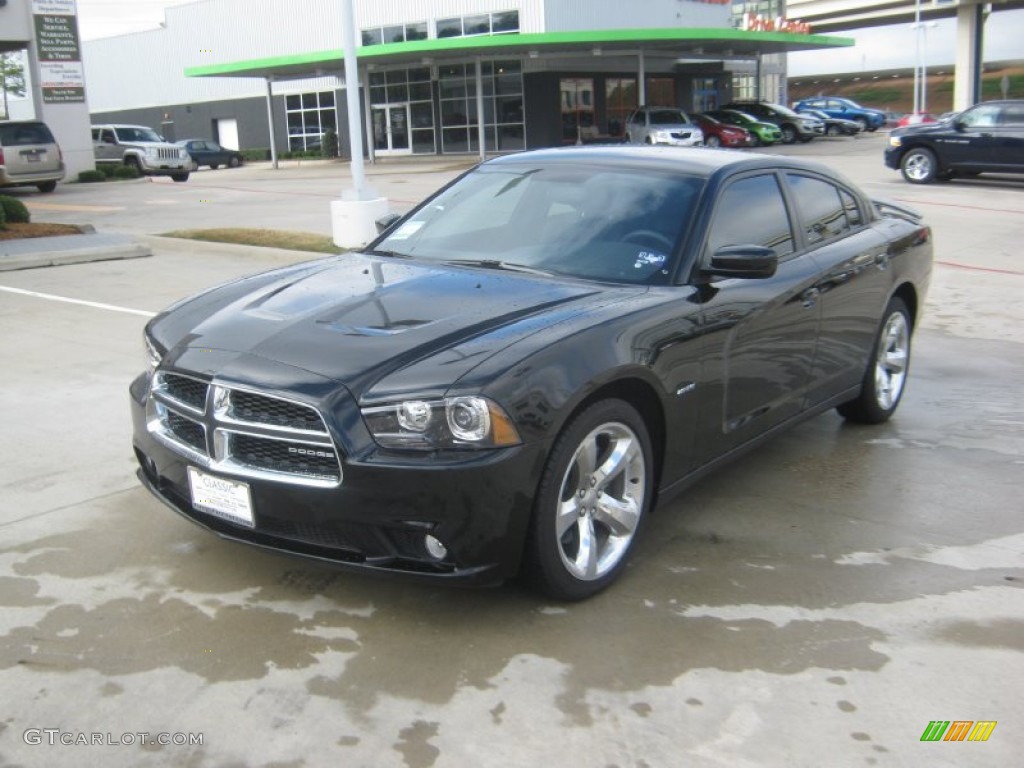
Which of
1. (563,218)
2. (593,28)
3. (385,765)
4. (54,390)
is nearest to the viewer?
(385,765)

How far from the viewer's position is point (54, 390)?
22.9 ft

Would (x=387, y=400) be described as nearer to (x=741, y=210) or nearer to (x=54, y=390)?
(x=741, y=210)

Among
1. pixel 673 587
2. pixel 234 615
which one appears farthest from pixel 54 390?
pixel 673 587

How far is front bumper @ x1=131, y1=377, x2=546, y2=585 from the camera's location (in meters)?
3.51

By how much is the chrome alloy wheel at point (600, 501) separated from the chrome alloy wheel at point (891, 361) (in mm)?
2659

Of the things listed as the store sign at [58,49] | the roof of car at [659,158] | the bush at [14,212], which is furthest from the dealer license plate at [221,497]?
the store sign at [58,49]

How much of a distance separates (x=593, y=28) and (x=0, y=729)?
4468cm

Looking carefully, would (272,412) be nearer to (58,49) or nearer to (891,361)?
(891,361)

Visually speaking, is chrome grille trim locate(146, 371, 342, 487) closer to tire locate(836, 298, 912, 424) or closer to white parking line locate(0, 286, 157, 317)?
tire locate(836, 298, 912, 424)

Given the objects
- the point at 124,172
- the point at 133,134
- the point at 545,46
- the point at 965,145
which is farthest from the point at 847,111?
the point at 124,172

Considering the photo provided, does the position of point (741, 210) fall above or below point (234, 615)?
above

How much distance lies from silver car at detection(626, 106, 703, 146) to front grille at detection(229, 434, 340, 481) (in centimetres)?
3135

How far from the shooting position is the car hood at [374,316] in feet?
12.3

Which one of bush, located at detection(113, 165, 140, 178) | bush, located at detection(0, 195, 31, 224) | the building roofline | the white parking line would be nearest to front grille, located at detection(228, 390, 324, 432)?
the white parking line
